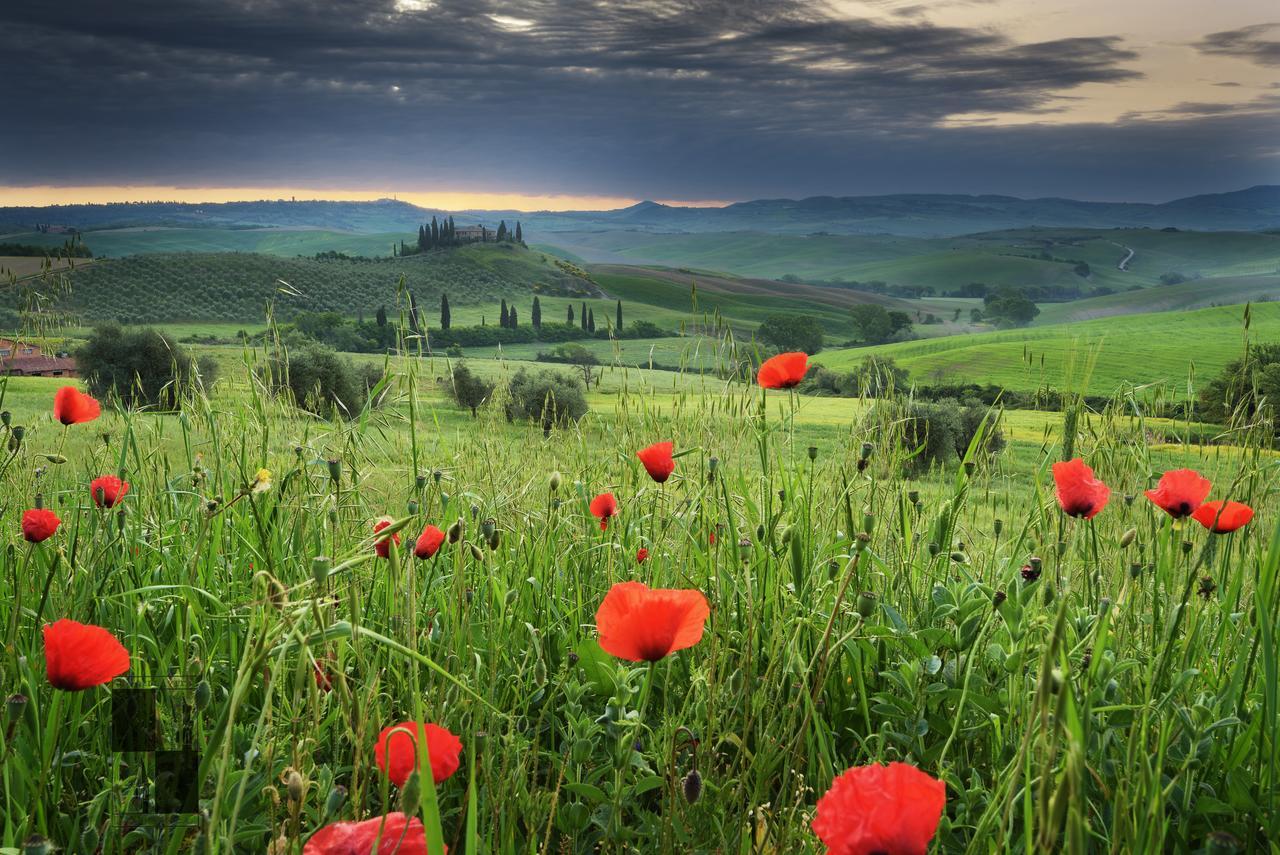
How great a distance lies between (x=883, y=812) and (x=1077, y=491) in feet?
4.37

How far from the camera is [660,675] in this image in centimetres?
223

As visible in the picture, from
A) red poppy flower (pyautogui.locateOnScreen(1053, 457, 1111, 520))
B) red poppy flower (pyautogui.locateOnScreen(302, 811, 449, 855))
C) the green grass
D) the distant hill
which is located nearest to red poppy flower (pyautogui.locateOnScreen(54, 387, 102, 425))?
the green grass

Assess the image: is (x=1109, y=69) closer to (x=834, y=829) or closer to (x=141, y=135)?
(x=141, y=135)

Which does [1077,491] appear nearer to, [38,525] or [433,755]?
[433,755]

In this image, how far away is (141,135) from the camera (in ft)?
287

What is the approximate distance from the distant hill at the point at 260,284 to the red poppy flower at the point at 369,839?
49.7m

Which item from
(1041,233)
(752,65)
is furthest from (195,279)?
(1041,233)

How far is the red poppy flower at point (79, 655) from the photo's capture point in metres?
1.24

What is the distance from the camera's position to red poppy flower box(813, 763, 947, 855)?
77 cm

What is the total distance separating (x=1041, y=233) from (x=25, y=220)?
181939 millimetres

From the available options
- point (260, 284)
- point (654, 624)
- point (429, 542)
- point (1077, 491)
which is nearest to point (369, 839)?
point (654, 624)

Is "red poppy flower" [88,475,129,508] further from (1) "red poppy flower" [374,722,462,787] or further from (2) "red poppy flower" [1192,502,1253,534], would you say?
(2) "red poppy flower" [1192,502,1253,534]

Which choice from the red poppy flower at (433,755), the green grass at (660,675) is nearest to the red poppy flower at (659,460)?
the green grass at (660,675)

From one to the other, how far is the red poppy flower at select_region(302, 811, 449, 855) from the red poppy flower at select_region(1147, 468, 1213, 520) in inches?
69.9
